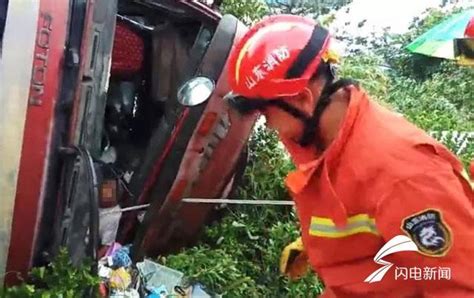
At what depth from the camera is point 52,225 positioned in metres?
3.19

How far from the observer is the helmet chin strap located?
225 centimetres

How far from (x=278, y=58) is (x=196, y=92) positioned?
1343mm

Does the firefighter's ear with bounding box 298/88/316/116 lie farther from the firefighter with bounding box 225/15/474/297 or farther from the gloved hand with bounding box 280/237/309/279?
the gloved hand with bounding box 280/237/309/279

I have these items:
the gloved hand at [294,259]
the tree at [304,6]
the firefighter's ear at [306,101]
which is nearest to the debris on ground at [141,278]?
the gloved hand at [294,259]

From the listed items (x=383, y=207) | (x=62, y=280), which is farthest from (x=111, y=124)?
(x=383, y=207)

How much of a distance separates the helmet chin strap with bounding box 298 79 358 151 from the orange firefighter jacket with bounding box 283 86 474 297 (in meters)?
Result: 0.04

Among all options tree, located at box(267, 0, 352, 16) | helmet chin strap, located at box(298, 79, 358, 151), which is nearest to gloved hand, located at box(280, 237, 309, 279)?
helmet chin strap, located at box(298, 79, 358, 151)

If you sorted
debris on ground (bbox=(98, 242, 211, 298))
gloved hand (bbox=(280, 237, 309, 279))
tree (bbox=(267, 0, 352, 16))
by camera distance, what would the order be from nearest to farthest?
gloved hand (bbox=(280, 237, 309, 279)) → debris on ground (bbox=(98, 242, 211, 298)) → tree (bbox=(267, 0, 352, 16))

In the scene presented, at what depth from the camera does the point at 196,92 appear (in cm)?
361

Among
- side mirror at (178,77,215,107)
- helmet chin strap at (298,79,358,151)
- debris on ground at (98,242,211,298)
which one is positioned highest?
helmet chin strap at (298,79,358,151)

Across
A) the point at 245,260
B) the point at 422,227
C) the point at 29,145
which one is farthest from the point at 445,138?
the point at 422,227

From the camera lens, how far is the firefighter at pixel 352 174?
6.63 feet

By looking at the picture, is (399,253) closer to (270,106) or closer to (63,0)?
(270,106)

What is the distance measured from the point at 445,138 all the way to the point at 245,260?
1.87 metres
